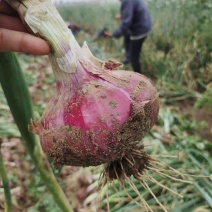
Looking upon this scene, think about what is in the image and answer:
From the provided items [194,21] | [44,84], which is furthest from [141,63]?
[44,84]

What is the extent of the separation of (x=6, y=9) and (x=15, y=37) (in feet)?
0.36

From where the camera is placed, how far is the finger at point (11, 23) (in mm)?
850

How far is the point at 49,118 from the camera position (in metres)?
0.79

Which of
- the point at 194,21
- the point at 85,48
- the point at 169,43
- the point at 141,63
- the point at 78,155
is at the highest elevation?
the point at 85,48

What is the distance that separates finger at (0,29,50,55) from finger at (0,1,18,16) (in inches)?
2.8

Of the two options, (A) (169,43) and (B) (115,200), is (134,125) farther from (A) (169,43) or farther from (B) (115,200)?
(A) (169,43)

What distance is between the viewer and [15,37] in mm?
800

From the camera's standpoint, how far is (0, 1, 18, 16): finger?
850 mm

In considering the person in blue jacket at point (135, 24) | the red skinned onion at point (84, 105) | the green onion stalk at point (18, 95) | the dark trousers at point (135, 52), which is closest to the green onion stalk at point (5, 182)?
the green onion stalk at point (18, 95)

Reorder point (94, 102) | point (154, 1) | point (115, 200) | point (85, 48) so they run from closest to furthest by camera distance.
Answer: point (94, 102) → point (85, 48) → point (115, 200) → point (154, 1)

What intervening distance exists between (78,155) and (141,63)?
3667 millimetres

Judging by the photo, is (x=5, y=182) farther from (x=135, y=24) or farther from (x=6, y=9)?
(x=135, y=24)

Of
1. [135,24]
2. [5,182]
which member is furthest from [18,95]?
[135,24]

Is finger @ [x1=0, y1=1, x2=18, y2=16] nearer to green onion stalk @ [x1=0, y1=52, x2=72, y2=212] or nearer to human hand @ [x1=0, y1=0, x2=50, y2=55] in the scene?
human hand @ [x1=0, y1=0, x2=50, y2=55]
